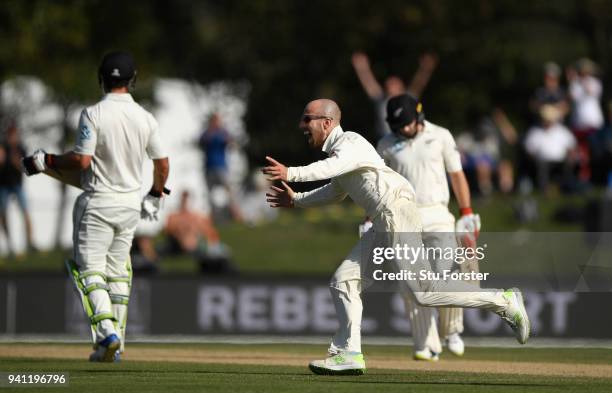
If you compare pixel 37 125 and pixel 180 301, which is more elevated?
pixel 37 125

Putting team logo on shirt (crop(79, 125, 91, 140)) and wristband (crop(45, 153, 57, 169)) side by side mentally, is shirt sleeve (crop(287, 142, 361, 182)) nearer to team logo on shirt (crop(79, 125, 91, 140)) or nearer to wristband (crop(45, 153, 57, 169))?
team logo on shirt (crop(79, 125, 91, 140))

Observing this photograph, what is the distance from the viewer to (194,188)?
1275 inches

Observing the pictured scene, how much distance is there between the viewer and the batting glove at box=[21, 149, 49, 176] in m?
12.6

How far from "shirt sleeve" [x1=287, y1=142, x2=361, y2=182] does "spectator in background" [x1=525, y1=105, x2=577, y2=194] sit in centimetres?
1415

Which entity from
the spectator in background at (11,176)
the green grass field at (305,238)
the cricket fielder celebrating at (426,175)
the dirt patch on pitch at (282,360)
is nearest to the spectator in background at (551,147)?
the green grass field at (305,238)

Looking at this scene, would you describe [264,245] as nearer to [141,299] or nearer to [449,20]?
[141,299]

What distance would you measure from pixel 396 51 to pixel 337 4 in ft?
6.17

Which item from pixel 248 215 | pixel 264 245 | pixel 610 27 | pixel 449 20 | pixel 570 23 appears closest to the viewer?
pixel 264 245

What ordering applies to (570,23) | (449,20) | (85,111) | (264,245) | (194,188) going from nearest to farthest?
(85,111), (264,245), (194,188), (449,20), (570,23)

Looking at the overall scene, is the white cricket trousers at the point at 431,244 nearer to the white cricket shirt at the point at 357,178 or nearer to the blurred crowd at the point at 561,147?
the white cricket shirt at the point at 357,178

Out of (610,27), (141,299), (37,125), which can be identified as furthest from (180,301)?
(610,27)

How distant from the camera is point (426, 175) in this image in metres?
13.9

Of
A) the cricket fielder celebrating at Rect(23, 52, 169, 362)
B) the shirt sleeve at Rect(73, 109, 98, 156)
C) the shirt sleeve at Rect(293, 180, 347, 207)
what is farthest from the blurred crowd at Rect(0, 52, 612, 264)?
the shirt sleeve at Rect(293, 180, 347, 207)

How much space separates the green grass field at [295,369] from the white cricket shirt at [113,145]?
4.90 ft
